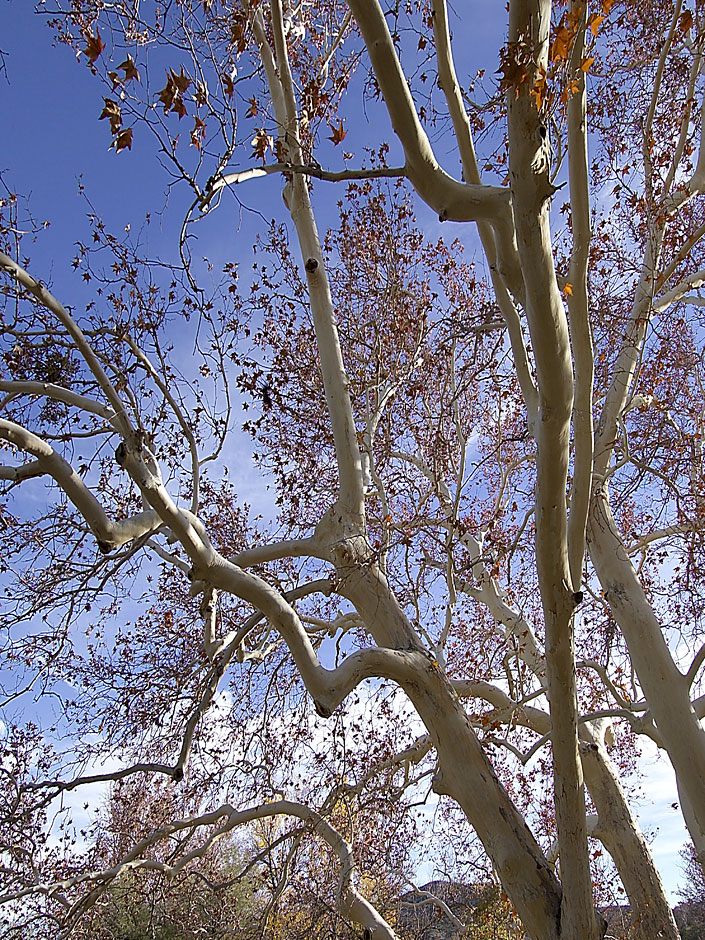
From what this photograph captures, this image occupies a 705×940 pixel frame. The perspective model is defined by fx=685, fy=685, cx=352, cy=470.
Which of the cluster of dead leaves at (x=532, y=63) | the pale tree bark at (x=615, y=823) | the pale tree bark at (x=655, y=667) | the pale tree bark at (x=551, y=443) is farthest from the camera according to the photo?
the pale tree bark at (x=615, y=823)

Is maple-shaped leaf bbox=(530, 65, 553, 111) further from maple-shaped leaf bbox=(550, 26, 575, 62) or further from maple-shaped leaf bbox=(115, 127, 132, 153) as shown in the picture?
maple-shaped leaf bbox=(115, 127, 132, 153)

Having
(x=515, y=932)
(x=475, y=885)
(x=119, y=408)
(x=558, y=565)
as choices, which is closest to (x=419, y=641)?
(x=558, y=565)

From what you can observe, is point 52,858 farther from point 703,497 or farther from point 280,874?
point 703,497

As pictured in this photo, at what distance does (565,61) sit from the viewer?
294 centimetres

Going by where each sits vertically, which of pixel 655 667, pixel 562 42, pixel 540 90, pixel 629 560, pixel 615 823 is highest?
pixel 629 560

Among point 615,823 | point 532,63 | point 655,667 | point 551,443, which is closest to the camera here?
point 532,63

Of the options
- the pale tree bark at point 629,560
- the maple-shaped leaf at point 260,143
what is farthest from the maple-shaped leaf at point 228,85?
the pale tree bark at point 629,560

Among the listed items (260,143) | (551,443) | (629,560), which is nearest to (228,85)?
(260,143)

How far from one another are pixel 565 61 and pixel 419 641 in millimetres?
3491

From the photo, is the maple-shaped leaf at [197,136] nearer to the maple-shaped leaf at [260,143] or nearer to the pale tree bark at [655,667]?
the maple-shaped leaf at [260,143]

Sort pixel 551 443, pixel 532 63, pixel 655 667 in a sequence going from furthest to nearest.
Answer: pixel 655 667 < pixel 551 443 < pixel 532 63

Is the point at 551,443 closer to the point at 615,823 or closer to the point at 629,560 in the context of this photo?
the point at 629,560

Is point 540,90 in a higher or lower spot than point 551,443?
higher

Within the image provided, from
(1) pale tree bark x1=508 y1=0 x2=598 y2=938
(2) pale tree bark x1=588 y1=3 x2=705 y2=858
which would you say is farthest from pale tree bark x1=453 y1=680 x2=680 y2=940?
(1) pale tree bark x1=508 y1=0 x2=598 y2=938
